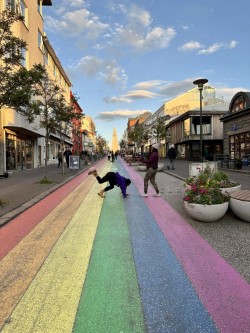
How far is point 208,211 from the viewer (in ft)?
20.8

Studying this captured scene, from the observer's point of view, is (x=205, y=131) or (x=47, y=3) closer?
(x=47, y=3)

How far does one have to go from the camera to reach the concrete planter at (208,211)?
6.32m

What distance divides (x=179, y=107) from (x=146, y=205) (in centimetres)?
5478

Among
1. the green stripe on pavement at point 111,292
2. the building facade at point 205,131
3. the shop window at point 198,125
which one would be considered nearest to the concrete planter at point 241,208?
the green stripe on pavement at point 111,292

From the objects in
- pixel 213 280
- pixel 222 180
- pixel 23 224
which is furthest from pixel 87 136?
pixel 213 280

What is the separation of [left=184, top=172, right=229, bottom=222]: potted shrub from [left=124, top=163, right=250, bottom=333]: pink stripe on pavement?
49 centimetres

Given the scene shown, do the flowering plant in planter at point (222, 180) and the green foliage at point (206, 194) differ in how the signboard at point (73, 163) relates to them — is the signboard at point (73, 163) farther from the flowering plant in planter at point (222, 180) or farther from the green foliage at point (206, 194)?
the green foliage at point (206, 194)

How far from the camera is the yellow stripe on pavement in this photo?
283 cm

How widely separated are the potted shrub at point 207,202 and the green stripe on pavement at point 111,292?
169 cm

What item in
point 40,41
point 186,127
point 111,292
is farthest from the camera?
point 186,127

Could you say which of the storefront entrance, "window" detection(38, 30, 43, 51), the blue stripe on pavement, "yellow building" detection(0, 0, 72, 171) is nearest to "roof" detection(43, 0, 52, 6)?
"yellow building" detection(0, 0, 72, 171)

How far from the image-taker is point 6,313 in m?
3.03

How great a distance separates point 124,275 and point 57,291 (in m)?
0.86

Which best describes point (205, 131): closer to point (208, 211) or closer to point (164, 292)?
point (208, 211)
